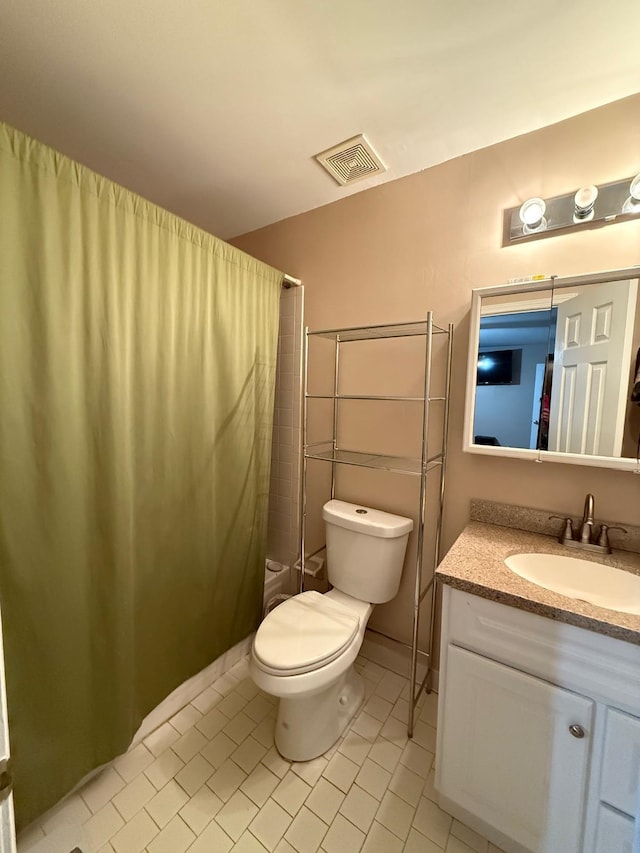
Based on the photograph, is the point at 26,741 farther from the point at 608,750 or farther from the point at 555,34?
the point at 555,34

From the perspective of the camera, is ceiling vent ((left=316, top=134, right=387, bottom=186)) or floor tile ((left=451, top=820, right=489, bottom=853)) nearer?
floor tile ((left=451, top=820, right=489, bottom=853))

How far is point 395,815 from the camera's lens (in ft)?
3.68

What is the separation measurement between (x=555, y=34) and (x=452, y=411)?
1.16m

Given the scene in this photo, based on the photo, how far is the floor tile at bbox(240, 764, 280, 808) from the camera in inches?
45.9

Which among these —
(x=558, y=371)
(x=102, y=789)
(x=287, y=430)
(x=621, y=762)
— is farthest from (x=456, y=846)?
(x=287, y=430)

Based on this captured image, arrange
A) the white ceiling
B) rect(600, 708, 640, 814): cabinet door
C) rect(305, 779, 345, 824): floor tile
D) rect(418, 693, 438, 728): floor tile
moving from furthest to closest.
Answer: rect(418, 693, 438, 728): floor tile < rect(305, 779, 345, 824): floor tile < the white ceiling < rect(600, 708, 640, 814): cabinet door

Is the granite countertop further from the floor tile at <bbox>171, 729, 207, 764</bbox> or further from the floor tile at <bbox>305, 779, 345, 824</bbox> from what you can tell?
the floor tile at <bbox>171, 729, 207, 764</bbox>

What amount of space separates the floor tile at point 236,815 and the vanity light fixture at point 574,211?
221 cm

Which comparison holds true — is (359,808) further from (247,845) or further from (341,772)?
(247,845)

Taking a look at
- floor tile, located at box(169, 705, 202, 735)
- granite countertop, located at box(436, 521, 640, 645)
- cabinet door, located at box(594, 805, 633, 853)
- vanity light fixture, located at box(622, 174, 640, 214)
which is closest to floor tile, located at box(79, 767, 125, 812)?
floor tile, located at box(169, 705, 202, 735)

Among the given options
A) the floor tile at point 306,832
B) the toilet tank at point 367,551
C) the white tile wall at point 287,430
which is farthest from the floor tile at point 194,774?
the white tile wall at point 287,430

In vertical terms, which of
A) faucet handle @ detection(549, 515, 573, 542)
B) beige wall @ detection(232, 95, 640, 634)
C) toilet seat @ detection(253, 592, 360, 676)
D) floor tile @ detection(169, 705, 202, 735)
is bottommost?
floor tile @ detection(169, 705, 202, 735)

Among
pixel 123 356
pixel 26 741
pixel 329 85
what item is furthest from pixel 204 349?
pixel 26 741

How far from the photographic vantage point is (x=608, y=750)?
83cm
